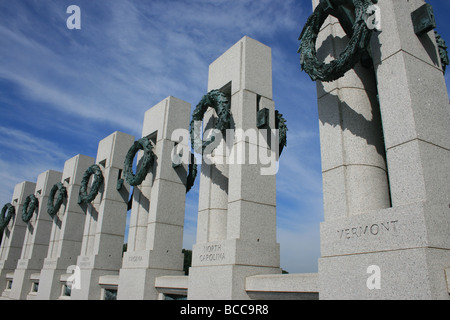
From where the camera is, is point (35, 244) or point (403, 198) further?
point (35, 244)

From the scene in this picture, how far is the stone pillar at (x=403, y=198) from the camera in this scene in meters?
5.71

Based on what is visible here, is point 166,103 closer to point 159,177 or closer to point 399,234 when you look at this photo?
point 159,177

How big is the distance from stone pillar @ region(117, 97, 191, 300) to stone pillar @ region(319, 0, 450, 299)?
8791 mm

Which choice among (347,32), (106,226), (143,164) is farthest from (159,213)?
(347,32)

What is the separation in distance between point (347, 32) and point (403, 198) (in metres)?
4.11

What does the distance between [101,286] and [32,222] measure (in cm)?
1334

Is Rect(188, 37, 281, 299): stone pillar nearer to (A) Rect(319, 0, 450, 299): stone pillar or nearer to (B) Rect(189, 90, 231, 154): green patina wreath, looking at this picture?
(B) Rect(189, 90, 231, 154): green patina wreath

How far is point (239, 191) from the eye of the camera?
10578mm

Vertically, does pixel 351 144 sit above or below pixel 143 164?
below

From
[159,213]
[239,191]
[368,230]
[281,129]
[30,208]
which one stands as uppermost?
[30,208]

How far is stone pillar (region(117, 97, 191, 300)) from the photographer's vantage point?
568 inches

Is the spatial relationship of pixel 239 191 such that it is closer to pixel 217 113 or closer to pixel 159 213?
pixel 217 113

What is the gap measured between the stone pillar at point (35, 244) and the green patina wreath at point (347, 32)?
23340mm

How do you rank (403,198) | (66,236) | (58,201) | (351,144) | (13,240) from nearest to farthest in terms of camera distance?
(403,198)
(351,144)
(66,236)
(58,201)
(13,240)
